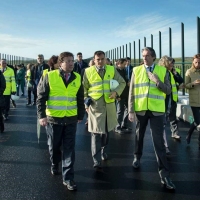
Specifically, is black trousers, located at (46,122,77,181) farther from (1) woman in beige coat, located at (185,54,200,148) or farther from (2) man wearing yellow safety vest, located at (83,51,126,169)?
(1) woman in beige coat, located at (185,54,200,148)

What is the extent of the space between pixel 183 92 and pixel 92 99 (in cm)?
618

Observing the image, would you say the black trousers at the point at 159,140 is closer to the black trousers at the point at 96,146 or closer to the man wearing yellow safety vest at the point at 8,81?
the black trousers at the point at 96,146

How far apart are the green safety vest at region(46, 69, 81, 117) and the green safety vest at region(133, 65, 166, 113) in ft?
3.18

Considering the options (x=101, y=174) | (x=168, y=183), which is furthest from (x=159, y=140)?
(x=101, y=174)

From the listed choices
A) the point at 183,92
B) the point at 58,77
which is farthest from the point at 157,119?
the point at 183,92

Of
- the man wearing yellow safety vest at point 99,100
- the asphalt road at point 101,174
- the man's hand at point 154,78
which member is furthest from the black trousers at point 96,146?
the man's hand at point 154,78

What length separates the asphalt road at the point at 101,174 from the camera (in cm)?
390

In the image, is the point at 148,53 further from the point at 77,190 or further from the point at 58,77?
the point at 77,190

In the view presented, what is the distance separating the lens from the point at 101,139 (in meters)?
5.14

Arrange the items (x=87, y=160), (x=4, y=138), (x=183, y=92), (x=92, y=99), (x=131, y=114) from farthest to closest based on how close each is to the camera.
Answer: (x=183, y=92) < (x=4, y=138) < (x=87, y=160) < (x=92, y=99) < (x=131, y=114)

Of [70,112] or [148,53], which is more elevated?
[148,53]

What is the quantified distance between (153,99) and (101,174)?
1450 mm

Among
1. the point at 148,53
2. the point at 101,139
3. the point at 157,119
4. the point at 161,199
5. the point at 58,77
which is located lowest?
the point at 161,199

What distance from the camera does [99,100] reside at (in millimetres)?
4961
